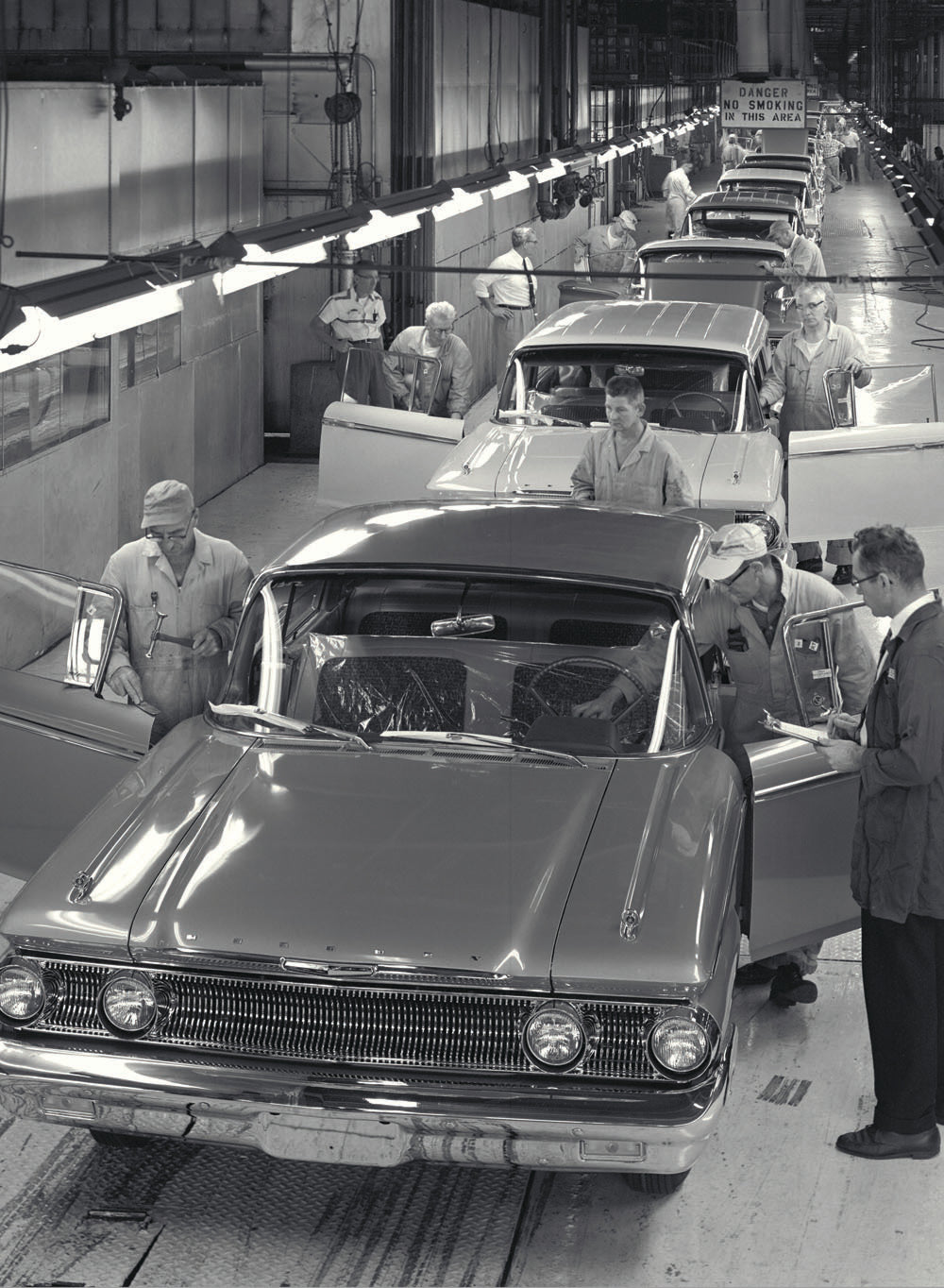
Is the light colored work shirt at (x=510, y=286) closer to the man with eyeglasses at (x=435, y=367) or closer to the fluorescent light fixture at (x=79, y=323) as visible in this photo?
the man with eyeglasses at (x=435, y=367)

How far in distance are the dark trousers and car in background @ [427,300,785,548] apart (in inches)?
182

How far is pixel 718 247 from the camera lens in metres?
16.9

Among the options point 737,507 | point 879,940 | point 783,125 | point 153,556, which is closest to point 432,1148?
point 879,940

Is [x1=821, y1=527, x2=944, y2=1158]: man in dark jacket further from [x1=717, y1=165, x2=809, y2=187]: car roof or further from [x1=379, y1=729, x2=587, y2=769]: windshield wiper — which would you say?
[x1=717, y1=165, x2=809, y2=187]: car roof

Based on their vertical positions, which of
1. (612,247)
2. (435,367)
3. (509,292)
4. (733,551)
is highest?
(612,247)

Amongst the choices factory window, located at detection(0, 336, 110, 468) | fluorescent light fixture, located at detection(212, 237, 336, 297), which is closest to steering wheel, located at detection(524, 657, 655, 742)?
fluorescent light fixture, located at detection(212, 237, 336, 297)

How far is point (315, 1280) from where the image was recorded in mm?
4289

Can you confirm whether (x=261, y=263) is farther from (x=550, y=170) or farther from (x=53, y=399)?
(x=550, y=170)

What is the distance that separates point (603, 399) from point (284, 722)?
557 centimetres

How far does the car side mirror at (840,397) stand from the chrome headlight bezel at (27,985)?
7.87 metres

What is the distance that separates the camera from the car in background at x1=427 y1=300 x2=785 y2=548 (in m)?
9.32

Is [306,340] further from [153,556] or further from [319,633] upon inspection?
[319,633]

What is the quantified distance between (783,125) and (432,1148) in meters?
29.9

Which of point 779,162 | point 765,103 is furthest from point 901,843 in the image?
point 765,103
